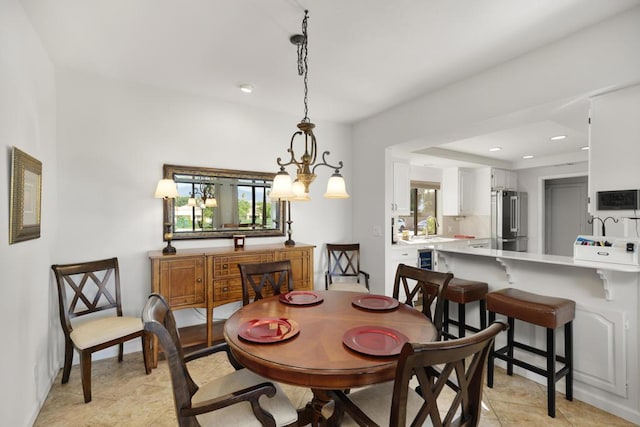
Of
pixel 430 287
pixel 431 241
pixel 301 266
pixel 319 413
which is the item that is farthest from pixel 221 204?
pixel 431 241

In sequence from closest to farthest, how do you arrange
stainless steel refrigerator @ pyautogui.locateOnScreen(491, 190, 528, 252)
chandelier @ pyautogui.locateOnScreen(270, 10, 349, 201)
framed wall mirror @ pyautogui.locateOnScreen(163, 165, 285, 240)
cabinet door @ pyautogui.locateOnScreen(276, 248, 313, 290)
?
chandelier @ pyautogui.locateOnScreen(270, 10, 349, 201), framed wall mirror @ pyautogui.locateOnScreen(163, 165, 285, 240), cabinet door @ pyautogui.locateOnScreen(276, 248, 313, 290), stainless steel refrigerator @ pyautogui.locateOnScreen(491, 190, 528, 252)

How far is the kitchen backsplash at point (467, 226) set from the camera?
598 cm

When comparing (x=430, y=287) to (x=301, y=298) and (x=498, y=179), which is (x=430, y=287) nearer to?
(x=301, y=298)

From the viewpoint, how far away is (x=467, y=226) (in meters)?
6.31

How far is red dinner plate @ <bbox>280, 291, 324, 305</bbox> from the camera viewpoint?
2.15 metres

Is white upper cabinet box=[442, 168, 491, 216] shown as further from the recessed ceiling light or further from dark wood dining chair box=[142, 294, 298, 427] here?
dark wood dining chair box=[142, 294, 298, 427]

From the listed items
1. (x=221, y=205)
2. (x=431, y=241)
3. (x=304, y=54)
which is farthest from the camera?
(x=431, y=241)

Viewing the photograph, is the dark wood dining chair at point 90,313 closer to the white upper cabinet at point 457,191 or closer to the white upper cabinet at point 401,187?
the white upper cabinet at point 401,187

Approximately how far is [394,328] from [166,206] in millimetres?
2665

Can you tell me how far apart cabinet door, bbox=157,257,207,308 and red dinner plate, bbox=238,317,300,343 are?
4.83 feet

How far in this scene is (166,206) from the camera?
129 inches

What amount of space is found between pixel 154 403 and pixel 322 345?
169 cm

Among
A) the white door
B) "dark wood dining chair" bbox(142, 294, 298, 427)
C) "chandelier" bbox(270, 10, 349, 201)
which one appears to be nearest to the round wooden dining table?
"dark wood dining chair" bbox(142, 294, 298, 427)

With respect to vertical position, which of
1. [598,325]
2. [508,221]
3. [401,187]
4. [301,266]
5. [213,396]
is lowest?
[213,396]
